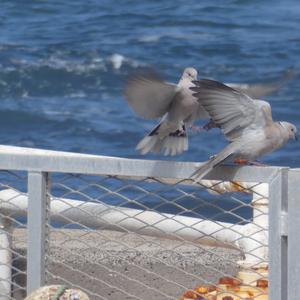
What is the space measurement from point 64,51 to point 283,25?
3.90 m

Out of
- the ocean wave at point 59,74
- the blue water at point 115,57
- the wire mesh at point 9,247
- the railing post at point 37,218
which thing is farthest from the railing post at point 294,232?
the ocean wave at point 59,74

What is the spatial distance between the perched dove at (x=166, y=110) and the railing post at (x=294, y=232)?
44.2 inches

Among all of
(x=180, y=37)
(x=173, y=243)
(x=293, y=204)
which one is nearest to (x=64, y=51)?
(x=180, y=37)

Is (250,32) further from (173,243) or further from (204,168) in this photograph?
(204,168)

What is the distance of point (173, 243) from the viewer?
6156mm

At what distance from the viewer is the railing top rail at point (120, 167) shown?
3.84m

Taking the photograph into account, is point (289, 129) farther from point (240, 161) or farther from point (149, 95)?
point (149, 95)

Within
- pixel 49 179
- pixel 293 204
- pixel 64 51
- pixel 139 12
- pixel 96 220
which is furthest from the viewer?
pixel 139 12

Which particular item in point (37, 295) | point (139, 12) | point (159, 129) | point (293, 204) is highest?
point (139, 12)

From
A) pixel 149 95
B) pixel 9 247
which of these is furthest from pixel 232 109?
pixel 9 247

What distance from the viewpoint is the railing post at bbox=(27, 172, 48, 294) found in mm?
4078

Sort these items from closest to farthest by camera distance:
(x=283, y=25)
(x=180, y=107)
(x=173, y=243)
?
(x=180, y=107)
(x=173, y=243)
(x=283, y=25)

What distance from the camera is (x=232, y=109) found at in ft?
14.1

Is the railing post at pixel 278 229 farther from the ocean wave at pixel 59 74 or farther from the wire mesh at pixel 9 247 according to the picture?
the ocean wave at pixel 59 74
